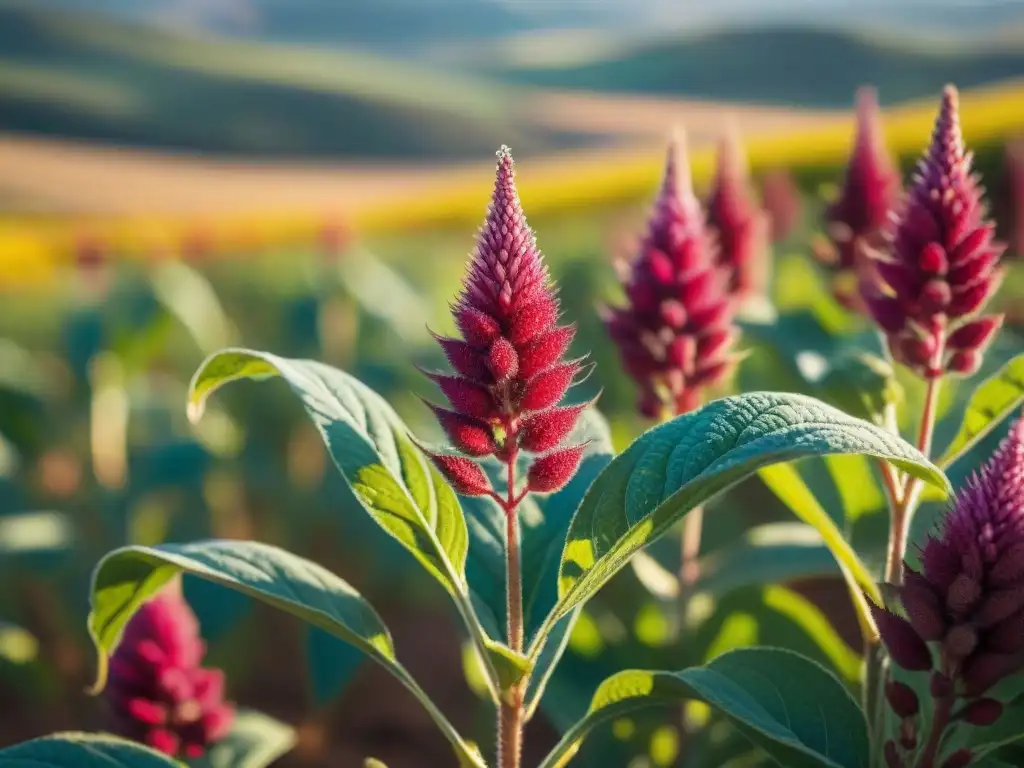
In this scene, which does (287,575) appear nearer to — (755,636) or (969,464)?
(755,636)

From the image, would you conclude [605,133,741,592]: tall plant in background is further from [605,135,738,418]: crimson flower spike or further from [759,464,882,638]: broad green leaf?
[759,464,882,638]: broad green leaf

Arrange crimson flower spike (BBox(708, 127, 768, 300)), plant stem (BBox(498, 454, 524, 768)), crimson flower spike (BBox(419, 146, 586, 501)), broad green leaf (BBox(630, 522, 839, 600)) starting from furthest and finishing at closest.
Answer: crimson flower spike (BBox(708, 127, 768, 300)), broad green leaf (BBox(630, 522, 839, 600)), plant stem (BBox(498, 454, 524, 768)), crimson flower spike (BBox(419, 146, 586, 501))

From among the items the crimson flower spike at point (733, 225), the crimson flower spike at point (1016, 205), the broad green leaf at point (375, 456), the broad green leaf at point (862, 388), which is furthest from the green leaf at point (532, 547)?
the crimson flower spike at point (1016, 205)

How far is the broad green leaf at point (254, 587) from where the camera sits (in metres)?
1.77

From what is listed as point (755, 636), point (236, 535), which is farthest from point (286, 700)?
point (755, 636)

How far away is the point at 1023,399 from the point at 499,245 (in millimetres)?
1158

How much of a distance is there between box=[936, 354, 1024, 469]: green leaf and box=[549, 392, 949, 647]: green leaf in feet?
1.62

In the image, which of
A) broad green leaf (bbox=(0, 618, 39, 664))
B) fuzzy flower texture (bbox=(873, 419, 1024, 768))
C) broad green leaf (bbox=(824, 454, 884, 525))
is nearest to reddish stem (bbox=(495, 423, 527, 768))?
fuzzy flower texture (bbox=(873, 419, 1024, 768))

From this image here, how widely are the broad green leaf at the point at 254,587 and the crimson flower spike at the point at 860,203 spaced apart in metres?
2.33

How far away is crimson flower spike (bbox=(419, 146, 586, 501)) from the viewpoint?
1.56 meters

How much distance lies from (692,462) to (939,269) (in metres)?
0.81

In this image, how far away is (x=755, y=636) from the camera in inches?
111

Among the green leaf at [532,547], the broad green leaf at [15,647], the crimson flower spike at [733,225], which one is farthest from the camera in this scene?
the broad green leaf at [15,647]

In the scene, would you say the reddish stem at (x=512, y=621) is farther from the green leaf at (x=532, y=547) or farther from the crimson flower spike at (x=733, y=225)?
the crimson flower spike at (x=733, y=225)
